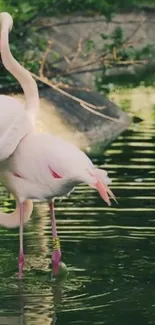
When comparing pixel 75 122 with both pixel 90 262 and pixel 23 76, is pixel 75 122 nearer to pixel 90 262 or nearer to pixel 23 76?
pixel 23 76

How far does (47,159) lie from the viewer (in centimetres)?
731

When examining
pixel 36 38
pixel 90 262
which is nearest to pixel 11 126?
pixel 90 262

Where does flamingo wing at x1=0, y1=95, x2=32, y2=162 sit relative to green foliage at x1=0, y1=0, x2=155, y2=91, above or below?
below

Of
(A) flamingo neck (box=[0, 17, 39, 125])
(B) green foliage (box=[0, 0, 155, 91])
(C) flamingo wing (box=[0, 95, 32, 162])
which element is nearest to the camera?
(C) flamingo wing (box=[0, 95, 32, 162])

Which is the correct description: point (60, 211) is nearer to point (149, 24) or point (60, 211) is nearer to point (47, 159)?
point (47, 159)

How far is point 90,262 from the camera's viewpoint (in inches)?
309

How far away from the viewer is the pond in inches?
257

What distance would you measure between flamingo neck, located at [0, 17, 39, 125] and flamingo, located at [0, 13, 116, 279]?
107mm

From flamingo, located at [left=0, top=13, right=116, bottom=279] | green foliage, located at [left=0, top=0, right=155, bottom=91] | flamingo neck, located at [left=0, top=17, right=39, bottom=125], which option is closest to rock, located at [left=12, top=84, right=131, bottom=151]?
green foliage, located at [left=0, top=0, right=155, bottom=91]

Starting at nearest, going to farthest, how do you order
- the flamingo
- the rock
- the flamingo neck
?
the flamingo, the flamingo neck, the rock

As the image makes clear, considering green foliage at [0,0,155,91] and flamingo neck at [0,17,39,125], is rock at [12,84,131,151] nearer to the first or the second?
green foliage at [0,0,155,91]

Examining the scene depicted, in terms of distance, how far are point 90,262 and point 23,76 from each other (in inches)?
53.5

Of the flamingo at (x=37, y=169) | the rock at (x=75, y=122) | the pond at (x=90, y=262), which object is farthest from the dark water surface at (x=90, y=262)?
the rock at (x=75, y=122)

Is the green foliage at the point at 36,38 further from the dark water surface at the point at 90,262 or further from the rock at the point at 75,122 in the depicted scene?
the dark water surface at the point at 90,262
